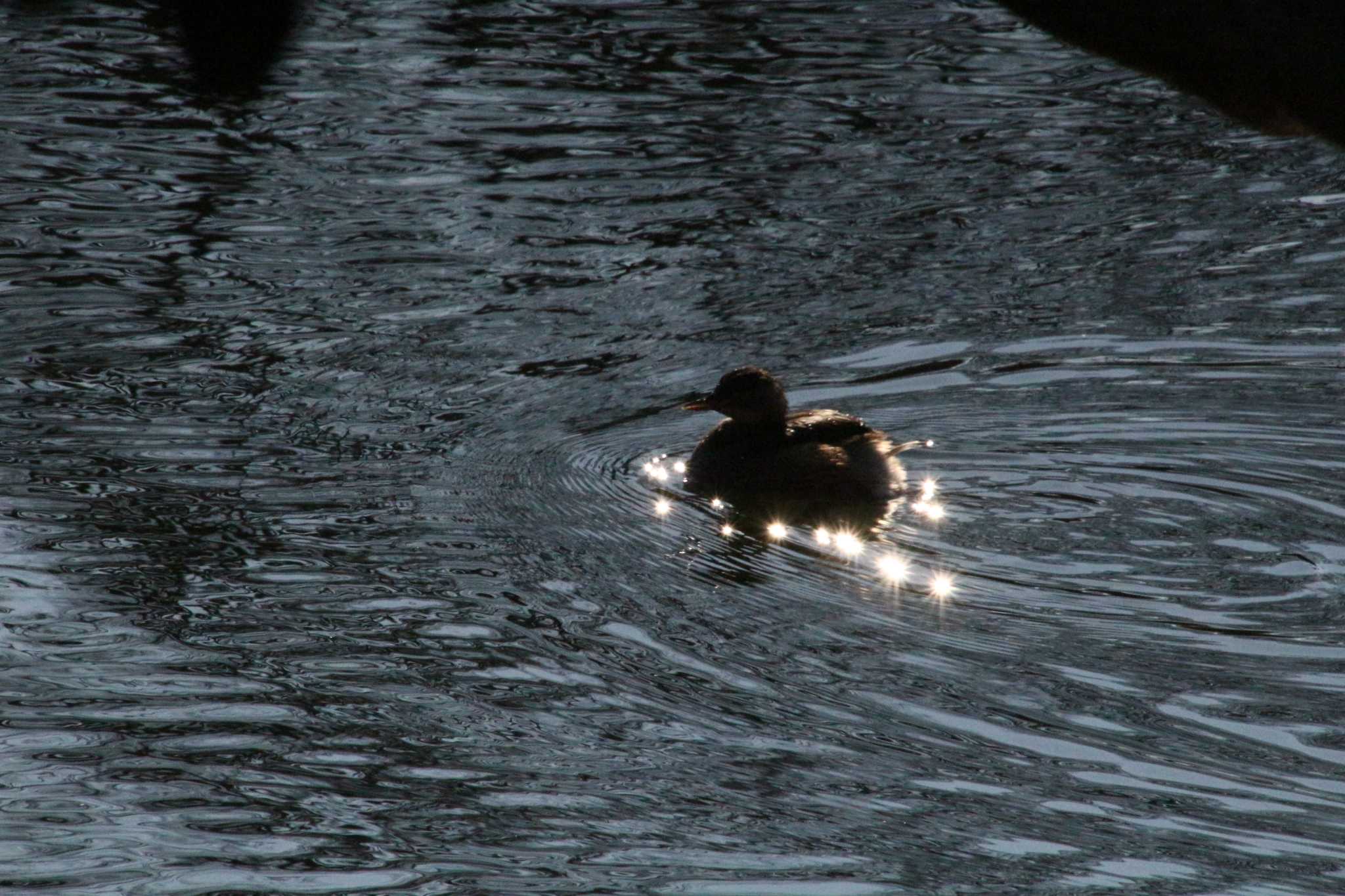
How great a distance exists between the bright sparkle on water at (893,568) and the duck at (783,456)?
23.3 inches

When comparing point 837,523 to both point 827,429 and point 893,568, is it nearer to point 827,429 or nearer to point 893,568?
point 827,429

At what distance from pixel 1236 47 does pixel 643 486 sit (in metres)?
5.93

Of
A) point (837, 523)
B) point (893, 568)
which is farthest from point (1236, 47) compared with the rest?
point (837, 523)

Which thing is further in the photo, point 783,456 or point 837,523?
point 783,456

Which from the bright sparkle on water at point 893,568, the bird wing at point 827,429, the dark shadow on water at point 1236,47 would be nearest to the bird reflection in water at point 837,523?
the bright sparkle on water at point 893,568

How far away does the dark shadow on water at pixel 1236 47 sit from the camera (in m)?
0.91

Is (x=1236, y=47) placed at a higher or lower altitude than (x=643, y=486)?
higher

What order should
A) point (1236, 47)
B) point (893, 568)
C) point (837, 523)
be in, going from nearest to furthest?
point (1236, 47)
point (893, 568)
point (837, 523)

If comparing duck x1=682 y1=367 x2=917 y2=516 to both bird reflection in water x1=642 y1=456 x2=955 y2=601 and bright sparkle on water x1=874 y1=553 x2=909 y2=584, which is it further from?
bright sparkle on water x1=874 y1=553 x2=909 y2=584

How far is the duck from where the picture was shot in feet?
21.7

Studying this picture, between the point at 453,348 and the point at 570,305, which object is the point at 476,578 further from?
A: the point at 570,305

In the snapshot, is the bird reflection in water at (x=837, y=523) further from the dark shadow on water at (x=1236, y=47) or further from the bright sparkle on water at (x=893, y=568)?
the dark shadow on water at (x=1236, y=47)

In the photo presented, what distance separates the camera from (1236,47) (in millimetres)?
944

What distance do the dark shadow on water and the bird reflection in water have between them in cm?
484
